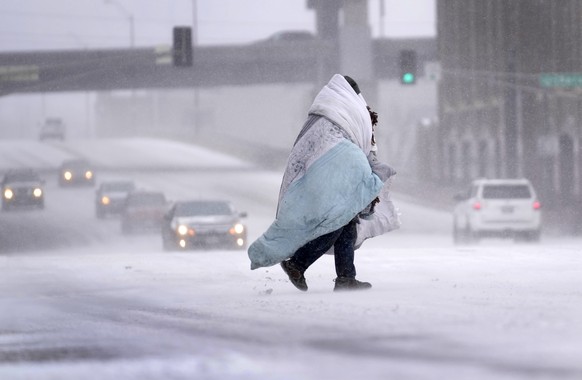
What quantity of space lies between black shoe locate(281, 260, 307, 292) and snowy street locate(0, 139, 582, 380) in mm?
80

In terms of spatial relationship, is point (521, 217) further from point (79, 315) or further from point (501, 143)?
point (501, 143)

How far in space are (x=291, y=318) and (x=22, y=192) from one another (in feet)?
171

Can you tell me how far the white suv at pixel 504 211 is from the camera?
113 feet

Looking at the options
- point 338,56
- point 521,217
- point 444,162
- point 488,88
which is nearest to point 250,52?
A: point 338,56

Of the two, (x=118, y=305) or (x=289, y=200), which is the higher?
(x=289, y=200)

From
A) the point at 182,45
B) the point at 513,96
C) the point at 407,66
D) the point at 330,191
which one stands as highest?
the point at 182,45

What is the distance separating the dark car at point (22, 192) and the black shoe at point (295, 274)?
4923cm

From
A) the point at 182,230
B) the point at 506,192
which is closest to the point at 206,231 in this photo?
the point at 182,230

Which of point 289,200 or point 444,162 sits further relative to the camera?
point 444,162

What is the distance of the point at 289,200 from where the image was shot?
34.2ft

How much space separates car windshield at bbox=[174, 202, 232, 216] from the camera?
33.2 m

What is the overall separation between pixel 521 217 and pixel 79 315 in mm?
26197

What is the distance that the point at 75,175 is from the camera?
73625 millimetres

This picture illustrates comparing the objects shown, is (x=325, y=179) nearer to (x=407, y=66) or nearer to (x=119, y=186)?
(x=407, y=66)
